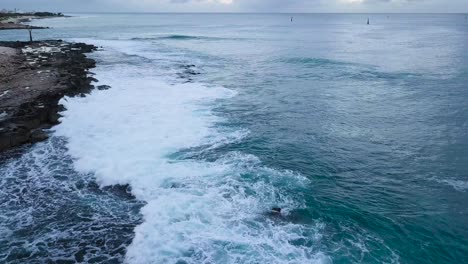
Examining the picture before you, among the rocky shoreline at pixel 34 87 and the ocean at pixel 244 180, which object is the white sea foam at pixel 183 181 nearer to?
the ocean at pixel 244 180

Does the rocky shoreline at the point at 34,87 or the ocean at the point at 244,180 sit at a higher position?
the rocky shoreline at the point at 34,87

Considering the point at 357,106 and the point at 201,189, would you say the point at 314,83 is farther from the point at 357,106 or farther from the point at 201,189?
the point at 201,189

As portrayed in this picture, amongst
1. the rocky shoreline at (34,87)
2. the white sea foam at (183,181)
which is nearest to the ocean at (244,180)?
the white sea foam at (183,181)

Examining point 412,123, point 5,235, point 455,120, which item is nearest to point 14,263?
point 5,235

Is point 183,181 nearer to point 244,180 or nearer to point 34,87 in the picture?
point 244,180

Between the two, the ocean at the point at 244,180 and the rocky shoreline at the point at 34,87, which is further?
the rocky shoreline at the point at 34,87

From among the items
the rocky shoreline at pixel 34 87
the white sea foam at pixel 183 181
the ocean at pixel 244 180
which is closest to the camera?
the white sea foam at pixel 183 181

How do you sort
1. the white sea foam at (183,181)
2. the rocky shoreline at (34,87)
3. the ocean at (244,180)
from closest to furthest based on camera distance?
the white sea foam at (183,181) < the ocean at (244,180) < the rocky shoreline at (34,87)
